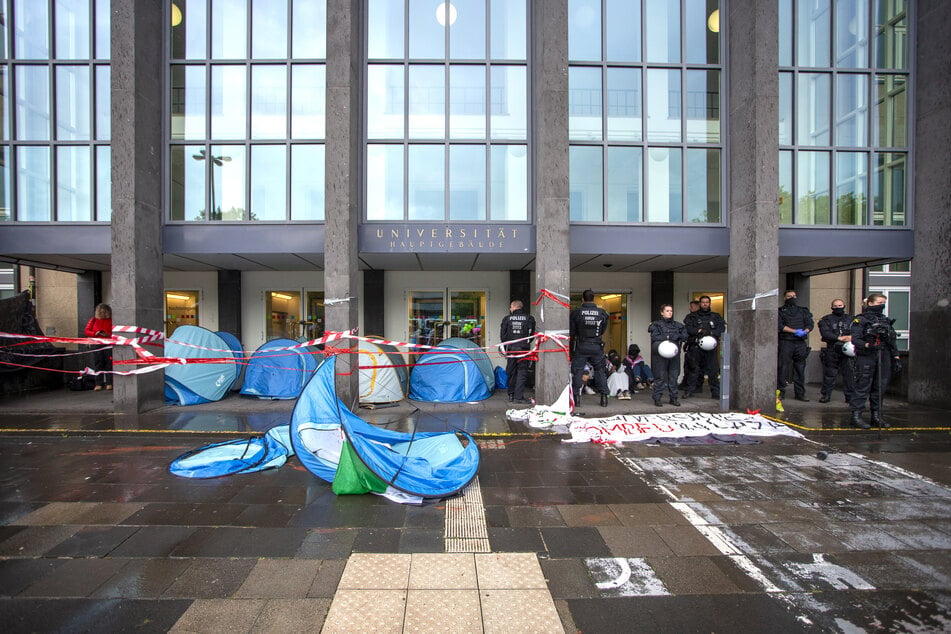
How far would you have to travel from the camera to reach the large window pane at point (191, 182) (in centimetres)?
919

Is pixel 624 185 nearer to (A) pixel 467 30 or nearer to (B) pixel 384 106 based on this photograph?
(A) pixel 467 30

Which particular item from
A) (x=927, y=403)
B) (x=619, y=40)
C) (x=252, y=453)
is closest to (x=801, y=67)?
(x=619, y=40)

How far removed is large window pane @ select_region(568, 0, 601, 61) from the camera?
9.36 metres

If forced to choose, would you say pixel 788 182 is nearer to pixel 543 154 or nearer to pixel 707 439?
pixel 543 154

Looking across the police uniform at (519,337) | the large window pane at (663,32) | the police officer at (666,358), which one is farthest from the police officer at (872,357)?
the large window pane at (663,32)

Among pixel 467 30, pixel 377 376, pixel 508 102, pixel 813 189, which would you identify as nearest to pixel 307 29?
pixel 467 30

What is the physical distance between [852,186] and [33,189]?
56.3 ft

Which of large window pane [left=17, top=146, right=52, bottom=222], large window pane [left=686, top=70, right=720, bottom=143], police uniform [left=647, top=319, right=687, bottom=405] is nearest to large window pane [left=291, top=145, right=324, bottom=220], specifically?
large window pane [left=17, top=146, right=52, bottom=222]

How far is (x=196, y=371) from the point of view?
8.98 metres

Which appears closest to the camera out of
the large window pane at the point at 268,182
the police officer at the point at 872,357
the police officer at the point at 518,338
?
the police officer at the point at 872,357

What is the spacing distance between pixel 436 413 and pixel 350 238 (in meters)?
3.59

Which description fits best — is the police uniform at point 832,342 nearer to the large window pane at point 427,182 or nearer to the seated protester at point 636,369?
the seated protester at point 636,369

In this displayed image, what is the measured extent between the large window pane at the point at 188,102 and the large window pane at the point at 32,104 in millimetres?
2730

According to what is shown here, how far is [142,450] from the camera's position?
19.8ft
